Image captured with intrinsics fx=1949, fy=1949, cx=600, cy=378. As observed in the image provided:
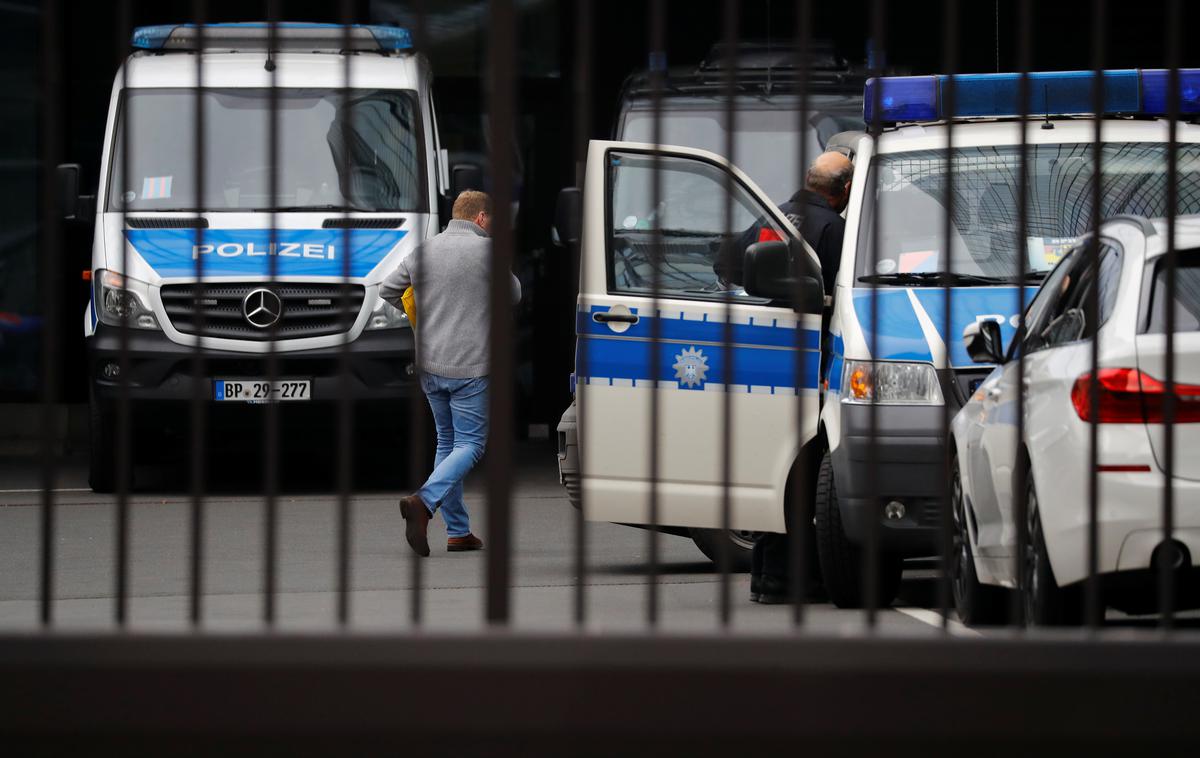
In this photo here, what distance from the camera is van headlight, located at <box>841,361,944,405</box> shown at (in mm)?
7543

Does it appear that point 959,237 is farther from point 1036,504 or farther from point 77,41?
point 77,41

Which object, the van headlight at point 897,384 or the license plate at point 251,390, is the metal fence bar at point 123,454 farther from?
the license plate at point 251,390

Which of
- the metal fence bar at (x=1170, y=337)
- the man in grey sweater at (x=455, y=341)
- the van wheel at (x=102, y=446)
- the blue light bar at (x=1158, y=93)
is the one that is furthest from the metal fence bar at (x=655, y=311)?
the van wheel at (x=102, y=446)

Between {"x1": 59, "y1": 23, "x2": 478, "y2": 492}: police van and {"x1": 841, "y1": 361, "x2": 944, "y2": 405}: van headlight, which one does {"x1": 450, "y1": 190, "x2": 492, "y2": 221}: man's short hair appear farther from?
{"x1": 841, "y1": 361, "x2": 944, "y2": 405}: van headlight

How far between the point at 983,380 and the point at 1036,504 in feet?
5.10

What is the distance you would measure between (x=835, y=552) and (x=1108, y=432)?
2.44 m

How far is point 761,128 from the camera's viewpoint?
12102 mm

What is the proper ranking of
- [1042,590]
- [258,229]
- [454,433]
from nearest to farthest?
[1042,590] → [454,433] → [258,229]

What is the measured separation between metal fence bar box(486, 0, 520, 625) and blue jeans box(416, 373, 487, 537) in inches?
244

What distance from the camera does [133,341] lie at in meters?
11.6

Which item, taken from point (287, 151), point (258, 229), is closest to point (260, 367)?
point (258, 229)

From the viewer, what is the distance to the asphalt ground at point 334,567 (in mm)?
7996

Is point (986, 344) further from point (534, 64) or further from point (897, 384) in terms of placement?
point (534, 64)

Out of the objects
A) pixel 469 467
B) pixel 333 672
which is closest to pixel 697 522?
pixel 333 672
